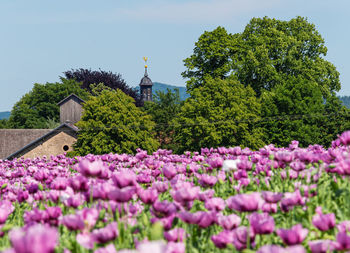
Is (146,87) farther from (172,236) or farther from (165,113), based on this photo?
(172,236)

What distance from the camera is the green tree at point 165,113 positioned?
179 ft

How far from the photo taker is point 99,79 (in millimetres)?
76750

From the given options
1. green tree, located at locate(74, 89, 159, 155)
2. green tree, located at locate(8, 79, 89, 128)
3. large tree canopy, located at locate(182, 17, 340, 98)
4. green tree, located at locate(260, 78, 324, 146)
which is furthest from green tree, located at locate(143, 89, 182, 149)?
green tree, located at locate(8, 79, 89, 128)

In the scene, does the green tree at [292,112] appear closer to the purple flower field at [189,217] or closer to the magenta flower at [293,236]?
the purple flower field at [189,217]

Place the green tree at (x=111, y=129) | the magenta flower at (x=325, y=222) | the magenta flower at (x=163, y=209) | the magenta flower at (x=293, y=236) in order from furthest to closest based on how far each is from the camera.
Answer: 1. the green tree at (x=111, y=129)
2. the magenta flower at (x=163, y=209)
3. the magenta flower at (x=325, y=222)
4. the magenta flower at (x=293, y=236)

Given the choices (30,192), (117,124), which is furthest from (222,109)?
(30,192)

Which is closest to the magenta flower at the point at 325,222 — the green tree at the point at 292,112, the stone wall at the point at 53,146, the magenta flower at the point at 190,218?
the magenta flower at the point at 190,218

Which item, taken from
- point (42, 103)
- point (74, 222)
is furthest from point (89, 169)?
point (42, 103)

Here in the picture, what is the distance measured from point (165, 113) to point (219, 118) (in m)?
19.2

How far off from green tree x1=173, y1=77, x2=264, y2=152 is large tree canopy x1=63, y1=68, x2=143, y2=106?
33.4 metres

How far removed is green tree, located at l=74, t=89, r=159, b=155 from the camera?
4272cm

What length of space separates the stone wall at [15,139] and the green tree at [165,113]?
15.3 m

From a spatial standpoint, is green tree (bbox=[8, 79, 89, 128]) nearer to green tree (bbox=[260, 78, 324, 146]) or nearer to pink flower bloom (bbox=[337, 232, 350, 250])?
green tree (bbox=[260, 78, 324, 146])

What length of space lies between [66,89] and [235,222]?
72298 mm
